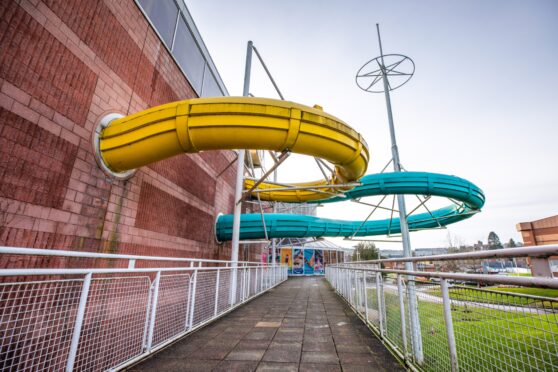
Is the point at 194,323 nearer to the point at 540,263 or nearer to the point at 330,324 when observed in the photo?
the point at 330,324

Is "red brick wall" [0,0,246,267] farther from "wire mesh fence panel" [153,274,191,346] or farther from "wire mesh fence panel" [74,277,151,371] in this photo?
"wire mesh fence panel" [153,274,191,346]

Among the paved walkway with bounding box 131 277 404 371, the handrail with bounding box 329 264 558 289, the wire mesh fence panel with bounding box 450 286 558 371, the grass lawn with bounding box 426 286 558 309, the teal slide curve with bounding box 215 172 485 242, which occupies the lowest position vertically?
the paved walkway with bounding box 131 277 404 371

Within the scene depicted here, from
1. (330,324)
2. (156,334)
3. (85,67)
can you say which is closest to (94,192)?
(85,67)

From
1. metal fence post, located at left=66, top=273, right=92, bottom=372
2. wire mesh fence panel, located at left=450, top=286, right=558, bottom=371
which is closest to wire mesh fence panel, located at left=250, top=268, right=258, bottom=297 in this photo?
metal fence post, located at left=66, top=273, right=92, bottom=372

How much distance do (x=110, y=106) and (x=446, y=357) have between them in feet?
22.3

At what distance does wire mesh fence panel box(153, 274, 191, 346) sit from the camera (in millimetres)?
3807

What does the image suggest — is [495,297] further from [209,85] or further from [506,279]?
[209,85]

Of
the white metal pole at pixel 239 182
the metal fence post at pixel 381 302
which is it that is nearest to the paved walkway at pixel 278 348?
the metal fence post at pixel 381 302

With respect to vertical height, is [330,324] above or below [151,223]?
→ below

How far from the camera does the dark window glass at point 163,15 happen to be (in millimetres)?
6871

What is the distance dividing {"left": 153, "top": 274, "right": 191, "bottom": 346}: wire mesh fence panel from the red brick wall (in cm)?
191

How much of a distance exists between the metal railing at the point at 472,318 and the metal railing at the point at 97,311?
290 cm

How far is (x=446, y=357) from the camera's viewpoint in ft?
7.86

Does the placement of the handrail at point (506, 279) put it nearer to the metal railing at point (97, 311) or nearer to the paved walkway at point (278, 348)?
the paved walkway at point (278, 348)
